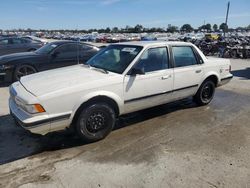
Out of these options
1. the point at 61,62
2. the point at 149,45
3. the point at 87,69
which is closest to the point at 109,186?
the point at 87,69

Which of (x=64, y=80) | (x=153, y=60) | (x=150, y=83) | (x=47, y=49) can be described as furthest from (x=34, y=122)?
(x=47, y=49)

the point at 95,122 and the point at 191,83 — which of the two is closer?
the point at 95,122

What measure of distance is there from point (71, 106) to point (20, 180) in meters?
1.19

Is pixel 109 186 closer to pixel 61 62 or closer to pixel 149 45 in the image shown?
pixel 149 45

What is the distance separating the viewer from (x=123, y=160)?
138 inches

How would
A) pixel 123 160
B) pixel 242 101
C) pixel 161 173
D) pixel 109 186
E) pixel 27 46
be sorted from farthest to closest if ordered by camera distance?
pixel 27 46 < pixel 242 101 < pixel 123 160 < pixel 161 173 < pixel 109 186

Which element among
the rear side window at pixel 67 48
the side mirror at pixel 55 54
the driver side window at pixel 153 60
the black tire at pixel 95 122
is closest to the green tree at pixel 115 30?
the rear side window at pixel 67 48

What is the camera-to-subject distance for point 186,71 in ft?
16.8

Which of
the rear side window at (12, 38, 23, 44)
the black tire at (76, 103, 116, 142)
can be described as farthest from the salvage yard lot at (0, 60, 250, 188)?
the rear side window at (12, 38, 23, 44)

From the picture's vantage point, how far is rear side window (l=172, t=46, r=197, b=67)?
501 cm

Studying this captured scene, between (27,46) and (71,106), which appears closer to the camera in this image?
(71,106)

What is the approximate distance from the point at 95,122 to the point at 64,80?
2.79 ft

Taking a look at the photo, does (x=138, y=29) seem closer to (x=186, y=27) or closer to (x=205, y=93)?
(x=186, y=27)

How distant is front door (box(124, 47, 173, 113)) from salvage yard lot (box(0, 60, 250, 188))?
512mm
